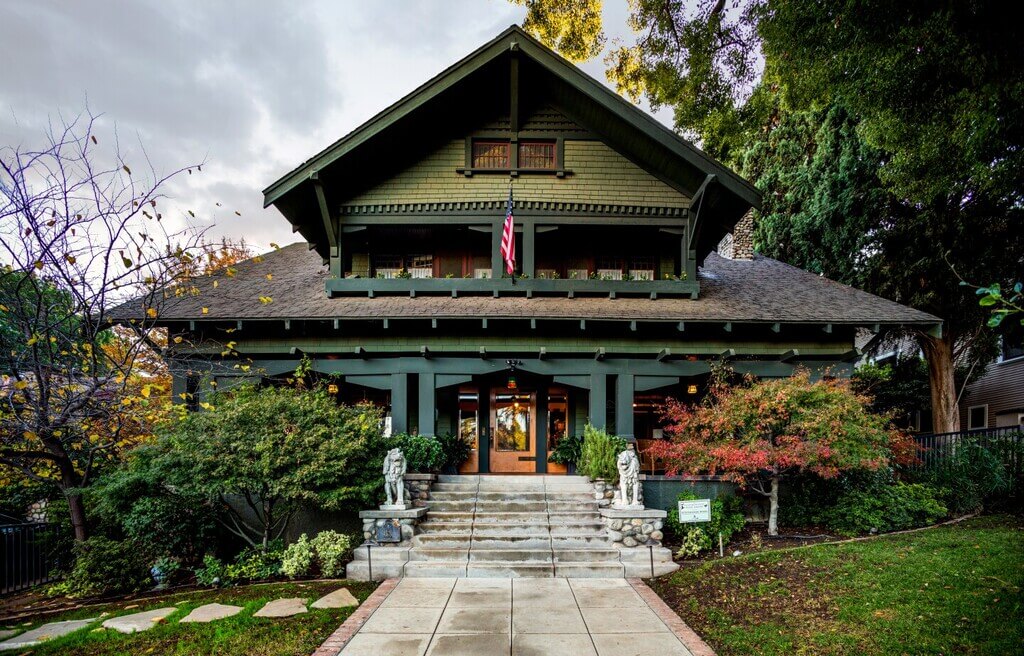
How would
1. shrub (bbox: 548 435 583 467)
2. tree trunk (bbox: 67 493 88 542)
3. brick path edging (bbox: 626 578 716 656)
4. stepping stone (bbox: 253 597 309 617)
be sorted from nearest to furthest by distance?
brick path edging (bbox: 626 578 716 656)
stepping stone (bbox: 253 597 309 617)
tree trunk (bbox: 67 493 88 542)
shrub (bbox: 548 435 583 467)

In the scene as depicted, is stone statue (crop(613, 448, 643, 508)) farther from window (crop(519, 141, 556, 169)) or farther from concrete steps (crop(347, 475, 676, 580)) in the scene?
window (crop(519, 141, 556, 169))

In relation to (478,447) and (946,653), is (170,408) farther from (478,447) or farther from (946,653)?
(946,653)

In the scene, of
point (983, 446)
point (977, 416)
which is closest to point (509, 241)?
point (983, 446)

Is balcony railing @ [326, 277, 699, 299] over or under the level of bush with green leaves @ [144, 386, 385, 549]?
over

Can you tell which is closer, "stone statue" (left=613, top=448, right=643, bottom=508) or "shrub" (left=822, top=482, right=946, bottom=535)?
"stone statue" (left=613, top=448, right=643, bottom=508)

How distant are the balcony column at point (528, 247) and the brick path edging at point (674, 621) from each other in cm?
714

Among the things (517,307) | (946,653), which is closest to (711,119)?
(517,307)

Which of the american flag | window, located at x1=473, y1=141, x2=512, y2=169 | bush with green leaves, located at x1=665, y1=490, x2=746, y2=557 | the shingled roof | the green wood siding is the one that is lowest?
bush with green leaves, located at x1=665, y1=490, x2=746, y2=557

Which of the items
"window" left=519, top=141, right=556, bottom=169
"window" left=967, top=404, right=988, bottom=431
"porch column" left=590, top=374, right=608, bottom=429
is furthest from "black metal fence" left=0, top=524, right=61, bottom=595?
"window" left=967, top=404, right=988, bottom=431

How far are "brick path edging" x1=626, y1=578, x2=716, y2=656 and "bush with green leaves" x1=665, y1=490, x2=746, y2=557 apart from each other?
5.17 feet

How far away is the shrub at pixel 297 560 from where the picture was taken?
26.3 ft

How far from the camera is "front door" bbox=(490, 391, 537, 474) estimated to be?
13.4m

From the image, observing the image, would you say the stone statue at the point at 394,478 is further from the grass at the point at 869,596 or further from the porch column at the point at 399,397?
the grass at the point at 869,596

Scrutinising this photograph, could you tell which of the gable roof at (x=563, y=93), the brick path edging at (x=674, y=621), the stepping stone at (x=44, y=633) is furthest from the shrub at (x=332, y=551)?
the gable roof at (x=563, y=93)
